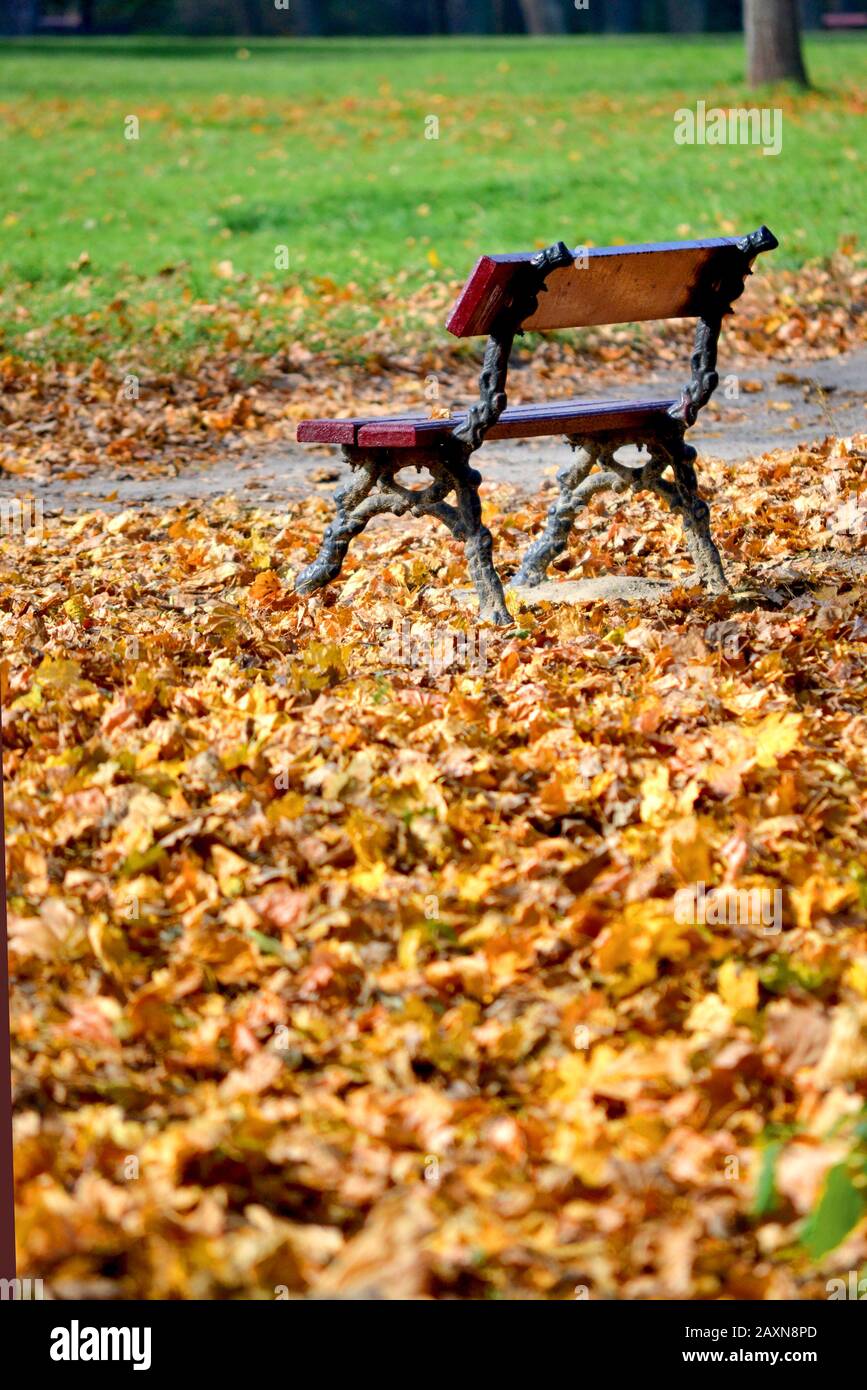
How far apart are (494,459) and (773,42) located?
14989 millimetres

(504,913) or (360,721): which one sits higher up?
(360,721)

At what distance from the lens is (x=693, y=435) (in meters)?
8.59

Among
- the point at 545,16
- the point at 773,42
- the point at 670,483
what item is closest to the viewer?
the point at 670,483

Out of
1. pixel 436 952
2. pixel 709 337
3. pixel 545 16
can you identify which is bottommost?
pixel 436 952

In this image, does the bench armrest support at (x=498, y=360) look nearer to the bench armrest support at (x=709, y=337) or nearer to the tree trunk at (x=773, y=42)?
the bench armrest support at (x=709, y=337)

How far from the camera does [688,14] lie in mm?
38844

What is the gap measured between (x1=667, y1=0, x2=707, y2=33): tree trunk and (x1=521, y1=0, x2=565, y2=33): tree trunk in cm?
288

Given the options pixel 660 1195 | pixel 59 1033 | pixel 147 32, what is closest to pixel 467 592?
pixel 59 1033

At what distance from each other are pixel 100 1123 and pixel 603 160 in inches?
668

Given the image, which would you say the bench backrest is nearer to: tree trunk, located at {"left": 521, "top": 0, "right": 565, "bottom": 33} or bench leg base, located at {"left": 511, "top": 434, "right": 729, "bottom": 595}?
bench leg base, located at {"left": 511, "top": 434, "right": 729, "bottom": 595}

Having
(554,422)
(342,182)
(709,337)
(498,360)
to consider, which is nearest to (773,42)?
(342,182)

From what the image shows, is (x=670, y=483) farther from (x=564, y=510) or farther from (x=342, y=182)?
(x=342, y=182)

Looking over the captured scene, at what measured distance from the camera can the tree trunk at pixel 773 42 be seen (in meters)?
20.3
